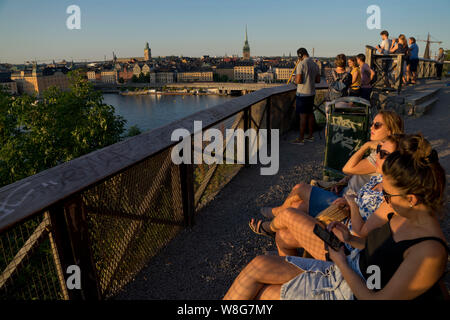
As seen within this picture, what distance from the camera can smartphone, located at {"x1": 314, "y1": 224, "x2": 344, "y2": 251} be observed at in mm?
1968

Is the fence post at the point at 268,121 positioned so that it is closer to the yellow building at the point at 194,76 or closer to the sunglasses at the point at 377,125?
the sunglasses at the point at 377,125

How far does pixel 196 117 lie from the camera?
3.59 meters

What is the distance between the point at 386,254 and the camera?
1584mm

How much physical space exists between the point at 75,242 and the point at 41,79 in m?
124

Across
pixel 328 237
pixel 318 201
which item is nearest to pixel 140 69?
pixel 318 201

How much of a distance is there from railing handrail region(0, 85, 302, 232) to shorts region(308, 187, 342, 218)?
1.24 m

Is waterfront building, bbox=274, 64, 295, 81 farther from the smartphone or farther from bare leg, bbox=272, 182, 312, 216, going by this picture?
the smartphone

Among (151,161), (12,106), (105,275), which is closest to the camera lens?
(105,275)

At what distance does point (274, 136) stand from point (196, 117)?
3.58 metres

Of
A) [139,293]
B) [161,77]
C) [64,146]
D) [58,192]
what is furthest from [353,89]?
[161,77]

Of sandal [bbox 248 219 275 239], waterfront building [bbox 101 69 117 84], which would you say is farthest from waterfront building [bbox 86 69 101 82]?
sandal [bbox 248 219 275 239]

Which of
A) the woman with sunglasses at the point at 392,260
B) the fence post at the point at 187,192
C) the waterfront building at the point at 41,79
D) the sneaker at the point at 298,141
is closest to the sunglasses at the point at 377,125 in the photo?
the woman with sunglasses at the point at 392,260

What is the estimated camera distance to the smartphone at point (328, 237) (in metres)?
1.97
